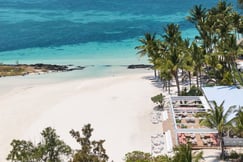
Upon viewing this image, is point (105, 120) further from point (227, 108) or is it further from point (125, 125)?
point (227, 108)

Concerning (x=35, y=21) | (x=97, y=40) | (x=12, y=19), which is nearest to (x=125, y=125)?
(x=97, y=40)

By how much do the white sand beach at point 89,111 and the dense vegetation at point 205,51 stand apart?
5159mm

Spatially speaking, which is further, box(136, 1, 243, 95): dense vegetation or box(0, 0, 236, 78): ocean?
box(0, 0, 236, 78): ocean

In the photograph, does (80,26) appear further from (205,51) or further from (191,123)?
(191,123)

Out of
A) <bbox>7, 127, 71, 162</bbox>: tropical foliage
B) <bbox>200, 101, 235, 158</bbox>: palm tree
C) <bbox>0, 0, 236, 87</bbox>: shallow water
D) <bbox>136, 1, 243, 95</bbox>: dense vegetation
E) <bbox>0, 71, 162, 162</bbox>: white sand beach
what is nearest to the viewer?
<bbox>7, 127, 71, 162</bbox>: tropical foliage

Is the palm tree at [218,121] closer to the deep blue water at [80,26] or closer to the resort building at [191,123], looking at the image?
the resort building at [191,123]

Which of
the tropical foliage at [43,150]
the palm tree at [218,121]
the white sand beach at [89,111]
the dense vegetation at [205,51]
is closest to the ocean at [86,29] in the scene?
the white sand beach at [89,111]

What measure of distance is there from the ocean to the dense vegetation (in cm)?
1748

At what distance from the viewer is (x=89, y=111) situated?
155 ft

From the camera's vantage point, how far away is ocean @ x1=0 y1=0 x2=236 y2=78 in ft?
277

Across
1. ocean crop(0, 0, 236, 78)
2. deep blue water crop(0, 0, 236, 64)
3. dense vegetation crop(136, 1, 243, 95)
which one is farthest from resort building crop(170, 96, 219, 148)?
deep blue water crop(0, 0, 236, 64)

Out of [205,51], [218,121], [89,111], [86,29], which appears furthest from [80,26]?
[218,121]

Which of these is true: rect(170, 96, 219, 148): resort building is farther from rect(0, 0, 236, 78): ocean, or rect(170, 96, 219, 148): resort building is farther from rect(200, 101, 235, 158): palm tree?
rect(0, 0, 236, 78): ocean

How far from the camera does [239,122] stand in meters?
30.5
